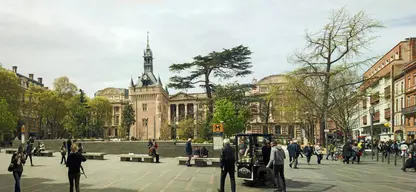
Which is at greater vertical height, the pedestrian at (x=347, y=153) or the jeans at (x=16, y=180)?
the jeans at (x=16, y=180)

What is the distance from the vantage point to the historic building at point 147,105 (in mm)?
105500

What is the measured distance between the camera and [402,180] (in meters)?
16.2

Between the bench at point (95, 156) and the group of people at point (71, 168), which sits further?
the bench at point (95, 156)

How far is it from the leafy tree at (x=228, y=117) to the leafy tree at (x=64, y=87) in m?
39.7

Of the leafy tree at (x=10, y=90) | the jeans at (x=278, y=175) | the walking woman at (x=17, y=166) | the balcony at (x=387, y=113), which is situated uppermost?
the leafy tree at (x=10, y=90)

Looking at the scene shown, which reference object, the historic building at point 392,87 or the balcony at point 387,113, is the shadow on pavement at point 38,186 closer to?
the historic building at point 392,87

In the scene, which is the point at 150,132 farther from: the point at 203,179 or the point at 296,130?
the point at 203,179

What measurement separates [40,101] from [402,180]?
68479mm

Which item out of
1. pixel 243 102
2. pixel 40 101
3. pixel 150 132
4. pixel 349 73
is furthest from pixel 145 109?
pixel 349 73

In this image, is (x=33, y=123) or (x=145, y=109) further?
(x=145, y=109)

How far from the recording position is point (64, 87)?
3103 inches

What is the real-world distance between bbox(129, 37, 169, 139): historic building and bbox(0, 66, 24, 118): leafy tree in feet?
129

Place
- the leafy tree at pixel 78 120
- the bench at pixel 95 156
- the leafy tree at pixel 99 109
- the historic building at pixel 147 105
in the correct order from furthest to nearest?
1. the historic building at pixel 147 105
2. the leafy tree at pixel 99 109
3. the leafy tree at pixel 78 120
4. the bench at pixel 95 156

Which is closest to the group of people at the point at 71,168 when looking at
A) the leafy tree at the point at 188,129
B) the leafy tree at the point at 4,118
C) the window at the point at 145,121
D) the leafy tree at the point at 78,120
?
the leafy tree at the point at 188,129
